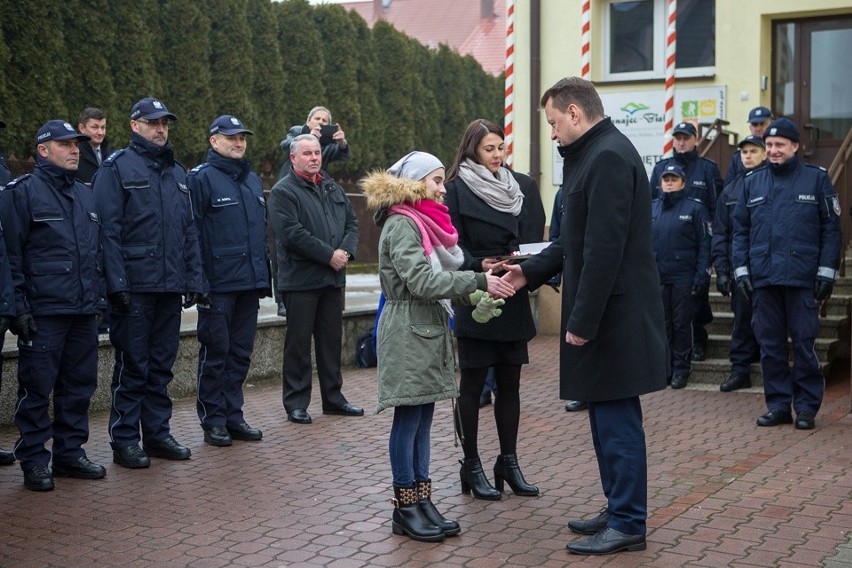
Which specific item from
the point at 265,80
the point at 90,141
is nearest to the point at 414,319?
the point at 90,141

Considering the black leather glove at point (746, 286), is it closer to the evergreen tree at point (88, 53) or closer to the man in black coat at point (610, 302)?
the man in black coat at point (610, 302)

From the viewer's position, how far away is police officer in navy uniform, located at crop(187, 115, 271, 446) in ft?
26.7

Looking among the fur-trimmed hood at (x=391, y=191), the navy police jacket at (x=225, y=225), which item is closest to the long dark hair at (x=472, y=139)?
the fur-trimmed hood at (x=391, y=191)

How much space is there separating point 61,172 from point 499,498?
3.21m

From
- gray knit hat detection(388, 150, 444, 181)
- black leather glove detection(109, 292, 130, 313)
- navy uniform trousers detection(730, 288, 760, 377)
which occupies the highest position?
gray knit hat detection(388, 150, 444, 181)

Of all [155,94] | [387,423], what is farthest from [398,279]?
[155,94]

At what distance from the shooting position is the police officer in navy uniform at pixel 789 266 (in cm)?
862

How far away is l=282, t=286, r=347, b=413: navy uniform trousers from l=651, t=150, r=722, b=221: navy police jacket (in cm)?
350

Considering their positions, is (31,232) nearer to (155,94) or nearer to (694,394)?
(694,394)

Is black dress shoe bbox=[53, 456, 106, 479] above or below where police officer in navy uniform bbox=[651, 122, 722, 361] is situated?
below

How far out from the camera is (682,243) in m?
10.5

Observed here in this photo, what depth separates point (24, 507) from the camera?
639 centimetres

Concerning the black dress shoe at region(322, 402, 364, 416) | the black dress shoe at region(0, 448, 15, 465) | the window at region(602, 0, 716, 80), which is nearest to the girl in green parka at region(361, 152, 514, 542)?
the black dress shoe at region(0, 448, 15, 465)

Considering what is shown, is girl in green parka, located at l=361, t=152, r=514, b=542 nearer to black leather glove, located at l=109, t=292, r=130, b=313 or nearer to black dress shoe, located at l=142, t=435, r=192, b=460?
black leather glove, located at l=109, t=292, r=130, b=313
